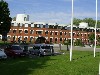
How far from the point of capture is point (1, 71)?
66.8 feet

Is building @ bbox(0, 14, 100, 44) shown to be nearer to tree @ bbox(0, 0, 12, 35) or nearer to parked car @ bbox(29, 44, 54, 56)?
tree @ bbox(0, 0, 12, 35)

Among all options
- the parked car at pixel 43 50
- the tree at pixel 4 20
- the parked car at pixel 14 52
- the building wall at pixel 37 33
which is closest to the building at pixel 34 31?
the building wall at pixel 37 33

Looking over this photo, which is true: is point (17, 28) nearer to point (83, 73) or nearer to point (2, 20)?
point (2, 20)

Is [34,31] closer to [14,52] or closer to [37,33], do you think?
Result: [37,33]

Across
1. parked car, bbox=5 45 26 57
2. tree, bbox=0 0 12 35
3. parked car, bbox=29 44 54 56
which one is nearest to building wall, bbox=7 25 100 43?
tree, bbox=0 0 12 35

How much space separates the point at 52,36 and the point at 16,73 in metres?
92.8

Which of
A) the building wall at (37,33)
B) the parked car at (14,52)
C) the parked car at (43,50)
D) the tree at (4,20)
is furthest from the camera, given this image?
the building wall at (37,33)

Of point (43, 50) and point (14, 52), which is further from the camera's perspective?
point (43, 50)

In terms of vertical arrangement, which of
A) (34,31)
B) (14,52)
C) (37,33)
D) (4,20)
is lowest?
(14,52)

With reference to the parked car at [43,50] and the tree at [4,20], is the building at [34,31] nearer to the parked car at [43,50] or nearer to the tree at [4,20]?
the tree at [4,20]

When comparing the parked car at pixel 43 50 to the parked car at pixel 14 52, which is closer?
the parked car at pixel 14 52

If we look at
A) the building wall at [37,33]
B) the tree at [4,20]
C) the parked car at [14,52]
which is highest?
the tree at [4,20]

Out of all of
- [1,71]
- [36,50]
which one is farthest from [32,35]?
[1,71]

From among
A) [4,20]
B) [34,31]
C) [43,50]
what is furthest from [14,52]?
[34,31]
